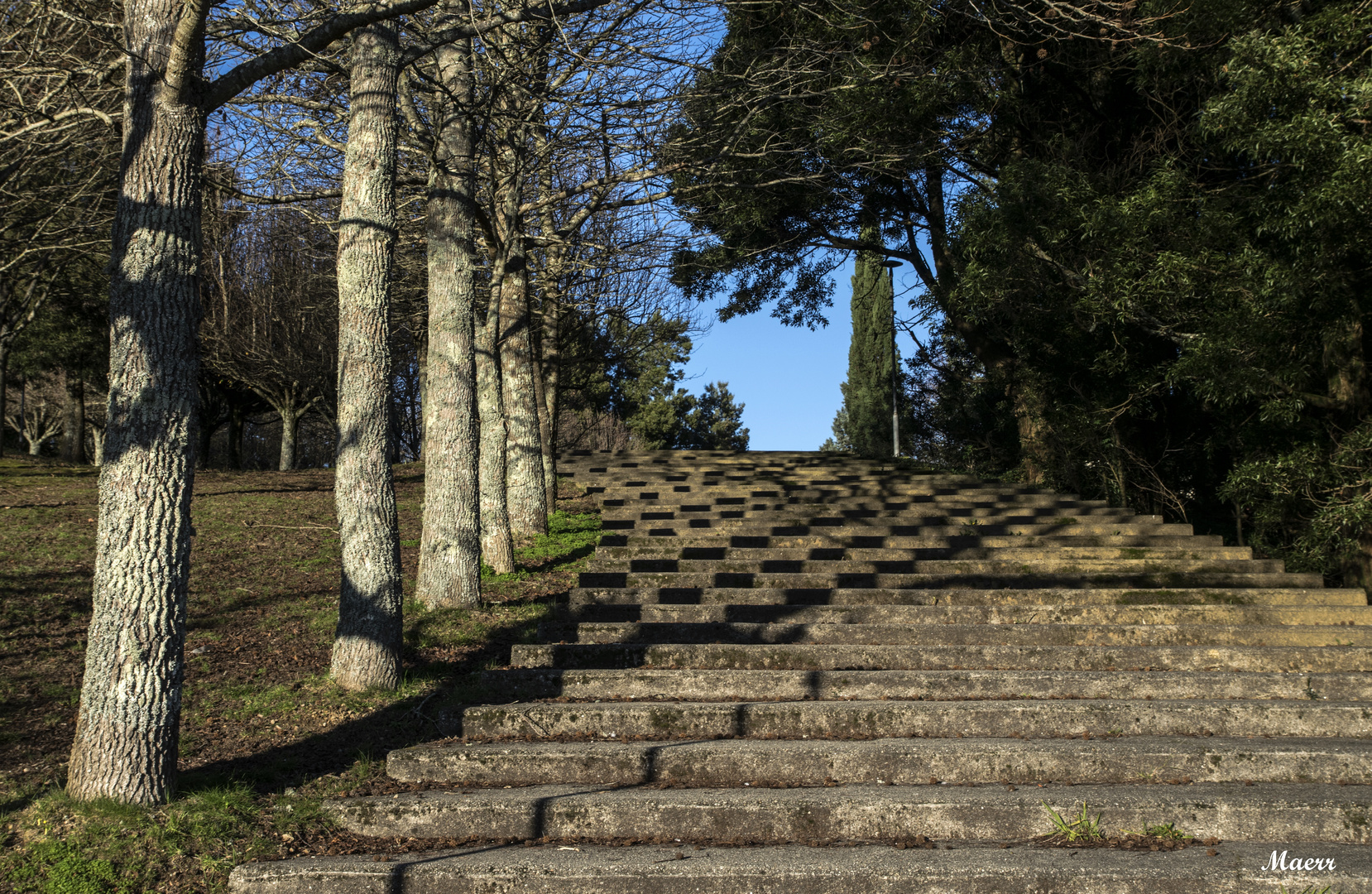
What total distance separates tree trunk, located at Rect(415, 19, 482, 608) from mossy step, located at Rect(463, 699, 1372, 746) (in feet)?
9.66

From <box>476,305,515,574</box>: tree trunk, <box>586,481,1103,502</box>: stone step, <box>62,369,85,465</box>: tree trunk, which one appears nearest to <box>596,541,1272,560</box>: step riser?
<box>476,305,515,574</box>: tree trunk

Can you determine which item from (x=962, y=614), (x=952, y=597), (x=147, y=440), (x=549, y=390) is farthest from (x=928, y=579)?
(x=549, y=390)

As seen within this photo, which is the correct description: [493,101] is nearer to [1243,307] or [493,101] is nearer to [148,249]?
[148,249]

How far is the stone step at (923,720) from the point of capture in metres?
5.08

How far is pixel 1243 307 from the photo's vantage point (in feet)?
26.9

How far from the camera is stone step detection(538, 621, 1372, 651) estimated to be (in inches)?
255

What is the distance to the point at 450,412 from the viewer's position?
26.9ft

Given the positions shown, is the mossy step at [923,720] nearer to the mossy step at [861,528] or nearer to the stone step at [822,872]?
the stone step at [822,872]

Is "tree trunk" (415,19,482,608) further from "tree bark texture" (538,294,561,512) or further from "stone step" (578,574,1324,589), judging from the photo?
"tree bark texture" (538,294,561,512)

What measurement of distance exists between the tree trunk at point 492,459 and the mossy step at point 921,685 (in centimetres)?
396

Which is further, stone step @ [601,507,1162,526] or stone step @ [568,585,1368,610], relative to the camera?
stone step @ [601,507,1162,526]

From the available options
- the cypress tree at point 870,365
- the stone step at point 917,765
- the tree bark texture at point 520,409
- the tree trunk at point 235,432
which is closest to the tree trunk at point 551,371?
the tree bark texture at point 520,409

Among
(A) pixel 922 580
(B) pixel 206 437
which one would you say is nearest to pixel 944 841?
(A) pixel 922 580

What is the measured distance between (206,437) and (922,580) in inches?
888
